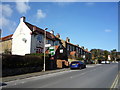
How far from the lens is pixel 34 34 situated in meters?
31.1

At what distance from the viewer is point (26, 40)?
1202 inches

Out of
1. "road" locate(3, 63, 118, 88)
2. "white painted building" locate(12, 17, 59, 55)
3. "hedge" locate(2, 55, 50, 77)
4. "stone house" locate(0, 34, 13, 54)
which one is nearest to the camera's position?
"road" locate(3, 63, 118, 88)

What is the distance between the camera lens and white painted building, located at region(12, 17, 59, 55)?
3020cm

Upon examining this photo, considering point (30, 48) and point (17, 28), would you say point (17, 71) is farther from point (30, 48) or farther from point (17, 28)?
point (17, 28)

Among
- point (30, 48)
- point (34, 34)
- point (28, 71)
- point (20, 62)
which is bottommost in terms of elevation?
point (28, 71)

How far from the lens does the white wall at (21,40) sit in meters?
30.3

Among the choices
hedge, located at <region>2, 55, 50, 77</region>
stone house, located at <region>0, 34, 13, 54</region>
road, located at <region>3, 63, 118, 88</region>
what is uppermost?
stone house, located at <region>0, 34, 13, 54</region>

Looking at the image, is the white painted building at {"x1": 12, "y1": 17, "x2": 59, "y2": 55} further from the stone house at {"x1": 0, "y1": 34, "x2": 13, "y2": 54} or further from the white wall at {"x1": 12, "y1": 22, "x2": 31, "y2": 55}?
the stone house at {"x1": 0, "y1": 34, "x2": 13, "y2": 54}

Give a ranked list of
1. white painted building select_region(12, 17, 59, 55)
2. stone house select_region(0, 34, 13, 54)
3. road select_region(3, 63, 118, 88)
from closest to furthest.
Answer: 1. road select_region(3, 63, 118, 88)
2. white painted building select_region(12, 17, 59, 55)
3. stone house select_region(0, 34, 13, 54)

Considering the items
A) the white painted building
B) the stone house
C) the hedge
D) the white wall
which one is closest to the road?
the hedge

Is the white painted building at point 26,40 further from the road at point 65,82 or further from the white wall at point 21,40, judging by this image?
the road at point 65,82

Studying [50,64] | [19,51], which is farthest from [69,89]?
[19,51]

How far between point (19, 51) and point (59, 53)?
9.47 metres

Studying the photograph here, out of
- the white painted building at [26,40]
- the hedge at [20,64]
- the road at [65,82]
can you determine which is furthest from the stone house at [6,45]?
the road at [65,82]
